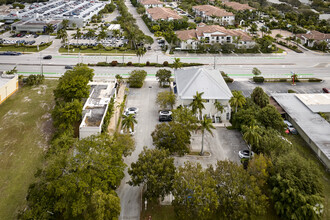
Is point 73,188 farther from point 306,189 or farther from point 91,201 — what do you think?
point 306,189

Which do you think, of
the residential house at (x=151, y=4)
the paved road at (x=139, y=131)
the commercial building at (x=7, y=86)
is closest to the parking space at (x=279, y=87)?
the paved road at (x=139, y=131)

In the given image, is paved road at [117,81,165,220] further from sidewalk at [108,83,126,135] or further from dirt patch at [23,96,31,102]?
dirt patch at [23,96,31,102]

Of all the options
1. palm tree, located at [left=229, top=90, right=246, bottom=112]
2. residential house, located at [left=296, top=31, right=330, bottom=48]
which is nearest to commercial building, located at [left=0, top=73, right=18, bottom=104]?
palm tree, located at [left=229, top=90, right=246, bottom=112]

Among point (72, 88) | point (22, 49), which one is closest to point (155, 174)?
point (72, 88)

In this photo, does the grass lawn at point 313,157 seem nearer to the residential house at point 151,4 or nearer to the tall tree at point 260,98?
the tall tree at point 260,98

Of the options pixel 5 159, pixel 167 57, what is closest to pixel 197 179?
pixel 5 159

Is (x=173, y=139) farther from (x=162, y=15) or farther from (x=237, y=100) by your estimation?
(x=162, y=15)
